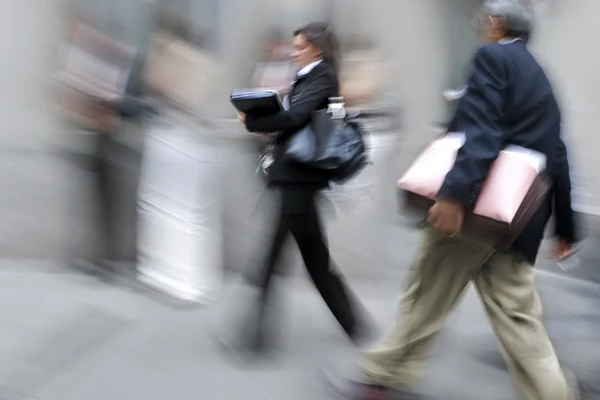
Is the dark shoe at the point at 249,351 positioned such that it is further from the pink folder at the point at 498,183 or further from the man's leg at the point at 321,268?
the pink folder at the point at 498,183

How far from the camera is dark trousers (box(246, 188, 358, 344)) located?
4.55 metres

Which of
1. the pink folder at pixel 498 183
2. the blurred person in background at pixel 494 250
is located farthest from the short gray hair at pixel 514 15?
the pink folder at pixel 498 183

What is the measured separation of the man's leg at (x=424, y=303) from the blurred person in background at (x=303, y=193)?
76 centimetres

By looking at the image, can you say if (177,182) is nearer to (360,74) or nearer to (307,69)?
Answer: (360,74)

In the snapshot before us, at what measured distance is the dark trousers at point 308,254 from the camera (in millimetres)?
4551

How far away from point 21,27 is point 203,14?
130 centimetres

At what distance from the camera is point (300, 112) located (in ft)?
14.5

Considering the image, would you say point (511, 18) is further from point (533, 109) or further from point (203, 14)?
point (203, 14)

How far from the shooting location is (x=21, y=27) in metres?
6.67

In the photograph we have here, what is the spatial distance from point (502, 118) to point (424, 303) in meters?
0.87

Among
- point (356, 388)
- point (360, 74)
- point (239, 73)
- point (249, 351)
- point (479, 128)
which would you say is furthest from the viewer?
point (239, 73)

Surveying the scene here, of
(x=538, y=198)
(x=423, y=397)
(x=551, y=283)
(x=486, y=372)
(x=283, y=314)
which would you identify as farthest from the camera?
(x=551, y=283)

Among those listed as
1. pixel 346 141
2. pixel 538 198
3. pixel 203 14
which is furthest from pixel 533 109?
pixel 203 14

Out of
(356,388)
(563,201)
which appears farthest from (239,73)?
(563,201)
